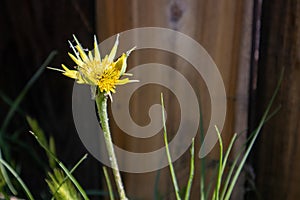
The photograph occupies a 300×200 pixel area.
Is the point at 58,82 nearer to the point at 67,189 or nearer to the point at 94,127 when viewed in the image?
the point at 94,127

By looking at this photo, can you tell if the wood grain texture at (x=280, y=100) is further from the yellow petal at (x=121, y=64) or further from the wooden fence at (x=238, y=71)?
the yellow petal at (x=121, y=64)

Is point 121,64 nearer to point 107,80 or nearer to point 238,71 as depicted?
point 107,80

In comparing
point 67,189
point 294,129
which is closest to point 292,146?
point 294,129

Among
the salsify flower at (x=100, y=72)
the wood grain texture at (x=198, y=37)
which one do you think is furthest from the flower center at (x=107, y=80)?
the wood grain texture at (x=198, y=37)

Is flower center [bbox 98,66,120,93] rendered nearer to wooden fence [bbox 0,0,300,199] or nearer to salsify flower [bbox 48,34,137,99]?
salsify flower [bbox 48,34,137,99]

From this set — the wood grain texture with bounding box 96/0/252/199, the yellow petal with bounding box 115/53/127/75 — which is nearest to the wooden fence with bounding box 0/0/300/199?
the wood grain texture with bounding box 96/0/252/199

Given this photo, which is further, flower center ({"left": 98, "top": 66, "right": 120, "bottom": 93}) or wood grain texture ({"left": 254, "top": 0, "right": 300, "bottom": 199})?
wood grain texture ({"left": 254, "top": 0, "right": 300, "bottom": 199})
